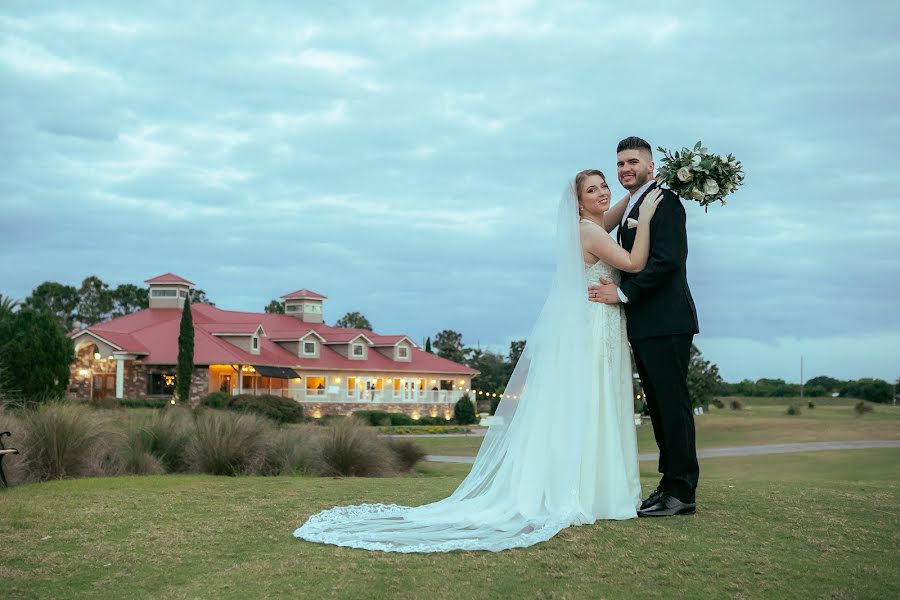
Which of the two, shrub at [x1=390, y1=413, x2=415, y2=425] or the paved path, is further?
shrub at [x1=390, y1=413, x2=415, y2=425]

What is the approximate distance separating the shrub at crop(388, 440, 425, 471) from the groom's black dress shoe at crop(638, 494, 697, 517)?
1115 cm

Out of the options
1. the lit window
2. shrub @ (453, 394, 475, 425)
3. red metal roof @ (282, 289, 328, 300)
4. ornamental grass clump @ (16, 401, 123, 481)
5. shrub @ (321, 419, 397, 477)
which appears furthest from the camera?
red metal roof @ (282, 289, 328, 300)

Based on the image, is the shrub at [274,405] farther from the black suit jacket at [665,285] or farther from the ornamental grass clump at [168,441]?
the black suit jacket at [665,285]

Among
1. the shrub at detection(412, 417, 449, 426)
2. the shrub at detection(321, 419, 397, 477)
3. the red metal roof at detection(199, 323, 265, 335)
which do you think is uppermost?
the red metal roof at detection(199, 323, 265, 335)

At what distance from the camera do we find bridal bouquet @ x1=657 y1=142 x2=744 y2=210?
6527mm

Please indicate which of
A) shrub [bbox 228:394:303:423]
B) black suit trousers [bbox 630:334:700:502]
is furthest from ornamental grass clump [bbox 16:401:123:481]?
shrub [bbox 228:394:303:423]

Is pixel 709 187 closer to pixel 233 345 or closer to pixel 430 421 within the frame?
pixel 233 345

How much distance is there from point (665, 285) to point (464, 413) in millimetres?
49073

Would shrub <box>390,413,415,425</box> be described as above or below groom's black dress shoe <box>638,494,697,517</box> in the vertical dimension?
below

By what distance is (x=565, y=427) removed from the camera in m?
6.53

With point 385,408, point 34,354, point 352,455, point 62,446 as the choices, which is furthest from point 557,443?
point 385,408

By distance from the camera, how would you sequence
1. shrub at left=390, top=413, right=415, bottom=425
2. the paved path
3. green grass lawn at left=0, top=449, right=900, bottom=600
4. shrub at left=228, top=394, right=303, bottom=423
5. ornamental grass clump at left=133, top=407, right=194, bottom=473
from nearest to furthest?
green grass lawn at left=0, top=449, right=900, bottom=600
ornamental grass clump at left=133, top=407, right=194, bottom=473
the paved path
shrub at left=228, top=394, right=303, bottom=423
shrub at left=390, top=413, right=415, bottom=425

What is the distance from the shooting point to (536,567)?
497 centimetres

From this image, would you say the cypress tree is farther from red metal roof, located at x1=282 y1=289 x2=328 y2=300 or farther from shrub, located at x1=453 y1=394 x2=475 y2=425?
shrub, located at x1=453 y1=394 x2=475 y2=425
